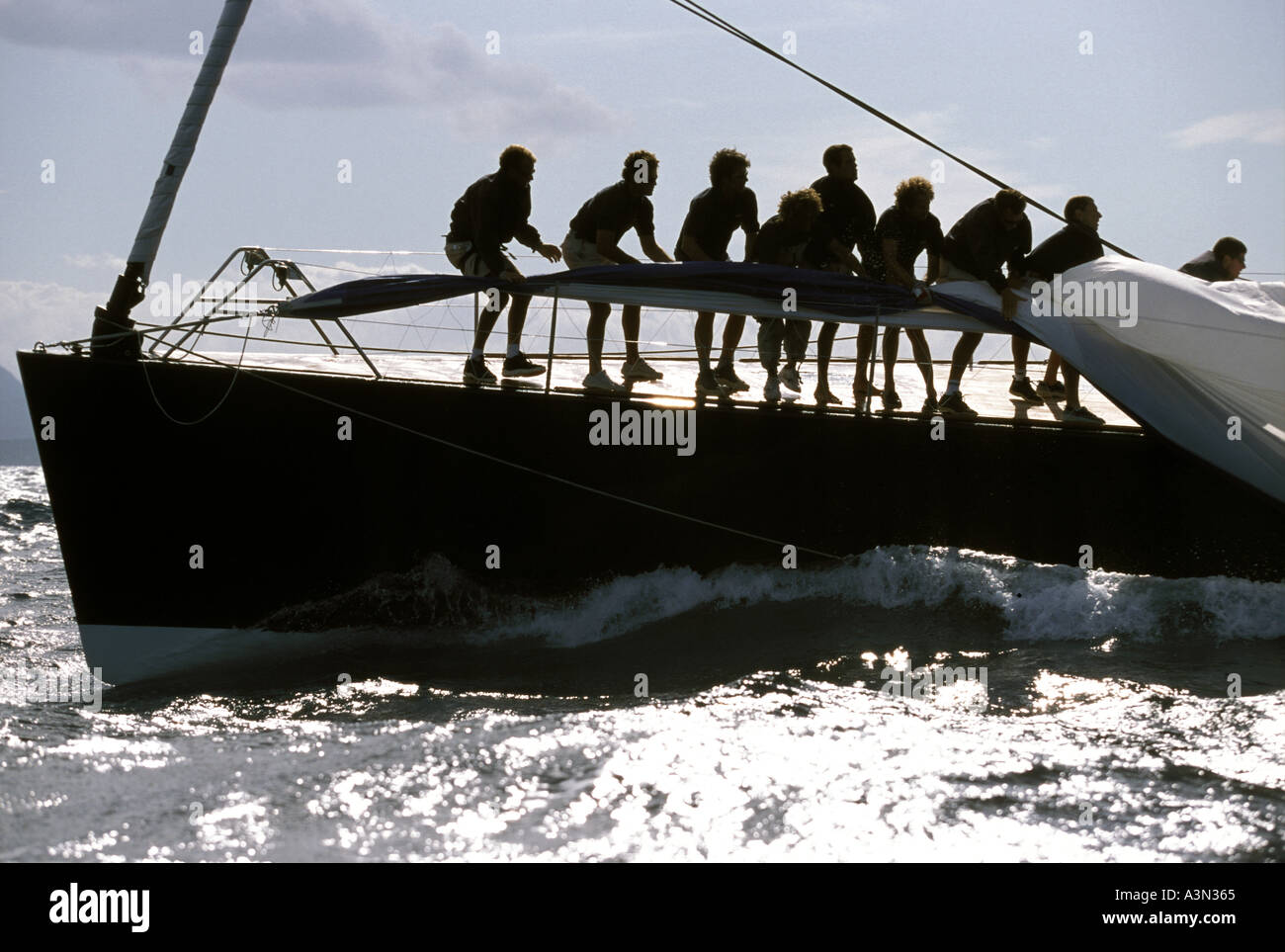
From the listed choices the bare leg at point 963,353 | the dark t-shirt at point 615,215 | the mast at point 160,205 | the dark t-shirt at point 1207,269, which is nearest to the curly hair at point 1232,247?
the dark t-shirt at point 1207,269

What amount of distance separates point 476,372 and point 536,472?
836 mm

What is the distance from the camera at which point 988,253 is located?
9.06 metres

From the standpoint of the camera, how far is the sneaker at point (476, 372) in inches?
351

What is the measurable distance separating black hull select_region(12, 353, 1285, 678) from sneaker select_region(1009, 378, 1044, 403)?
3.81ft

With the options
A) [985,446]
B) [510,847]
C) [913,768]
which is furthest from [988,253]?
[510,847]

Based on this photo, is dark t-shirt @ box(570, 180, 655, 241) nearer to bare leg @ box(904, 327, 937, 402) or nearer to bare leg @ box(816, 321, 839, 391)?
bare leg @ box(816, 321, 839, 391)

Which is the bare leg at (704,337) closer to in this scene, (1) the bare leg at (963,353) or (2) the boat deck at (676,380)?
(2) the boat deck at (676,380)

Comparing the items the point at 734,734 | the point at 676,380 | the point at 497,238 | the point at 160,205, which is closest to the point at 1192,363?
the point at 676,380

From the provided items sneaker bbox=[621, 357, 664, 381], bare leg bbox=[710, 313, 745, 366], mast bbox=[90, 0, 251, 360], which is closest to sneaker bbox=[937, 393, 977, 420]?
bare leg bbox=[710, 313, 745, 366]

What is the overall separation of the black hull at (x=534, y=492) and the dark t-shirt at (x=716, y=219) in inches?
48.8

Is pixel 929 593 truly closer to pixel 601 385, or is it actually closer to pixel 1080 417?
pixel 1080 417

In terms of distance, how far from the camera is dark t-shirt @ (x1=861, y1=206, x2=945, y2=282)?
9086 millimetres

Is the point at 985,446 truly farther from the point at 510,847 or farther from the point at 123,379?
the point at 123,379
